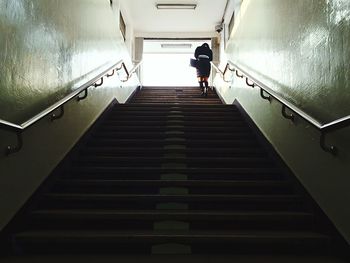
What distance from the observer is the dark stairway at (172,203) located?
2.54 metres

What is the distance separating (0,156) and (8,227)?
457 mm

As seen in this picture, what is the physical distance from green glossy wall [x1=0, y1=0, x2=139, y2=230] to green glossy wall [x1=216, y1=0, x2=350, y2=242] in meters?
2.04

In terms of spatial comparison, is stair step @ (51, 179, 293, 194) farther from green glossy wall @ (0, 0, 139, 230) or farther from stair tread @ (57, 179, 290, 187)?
green glossy wall @ (0, 0, 139, 230)

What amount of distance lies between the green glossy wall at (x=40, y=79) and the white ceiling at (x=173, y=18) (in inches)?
242

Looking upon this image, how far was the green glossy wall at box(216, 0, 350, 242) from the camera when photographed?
253 cm

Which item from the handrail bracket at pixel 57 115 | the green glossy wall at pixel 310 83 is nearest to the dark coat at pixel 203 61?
the green glossy wall at pixel 310 83

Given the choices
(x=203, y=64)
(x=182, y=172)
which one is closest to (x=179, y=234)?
(x=182, y=172)

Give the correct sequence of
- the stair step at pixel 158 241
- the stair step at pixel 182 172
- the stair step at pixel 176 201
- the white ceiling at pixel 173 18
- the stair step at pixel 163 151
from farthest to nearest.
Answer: the white ceiling at pixel 173 18 → the stair step at pixel 163 151 → the stair step at pixel 182 172 → the stair step at pixel 176 201 → the stair step at pixel 158 241

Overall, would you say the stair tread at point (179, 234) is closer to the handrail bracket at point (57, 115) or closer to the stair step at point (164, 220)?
the stair step at point (164, 220)

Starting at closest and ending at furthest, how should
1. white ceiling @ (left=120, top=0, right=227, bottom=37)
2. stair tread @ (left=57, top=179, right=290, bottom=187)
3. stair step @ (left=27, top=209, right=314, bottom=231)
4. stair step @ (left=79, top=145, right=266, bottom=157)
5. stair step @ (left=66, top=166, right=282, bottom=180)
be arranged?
stair step @ (left=27, top=209, right=314, bottom=231) < stair tread @ (left=57, top=179, right=290, bottom=187) < stair step @ (left=66, top=166, right=282, bottom=180) < stair step @ (left=79, top=145, right=266, bottom=157) < white ceiling @ (left=120, top=0, right=227, bottom=37)

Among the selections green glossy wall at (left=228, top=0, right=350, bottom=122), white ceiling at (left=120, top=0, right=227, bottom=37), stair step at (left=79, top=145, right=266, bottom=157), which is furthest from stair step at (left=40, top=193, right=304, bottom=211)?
white ceiling at (left=120, top=0, right=227, bottom=37)

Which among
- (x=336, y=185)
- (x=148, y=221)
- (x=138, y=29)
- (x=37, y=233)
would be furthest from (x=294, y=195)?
(x=138, y=29)

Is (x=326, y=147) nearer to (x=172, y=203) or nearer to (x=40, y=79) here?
(x=172, y=203)

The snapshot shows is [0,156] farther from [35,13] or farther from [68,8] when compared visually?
[68,8]
